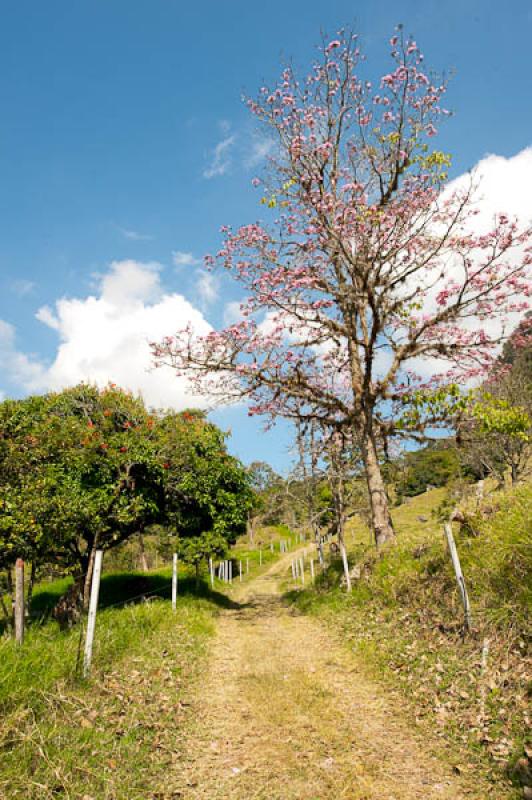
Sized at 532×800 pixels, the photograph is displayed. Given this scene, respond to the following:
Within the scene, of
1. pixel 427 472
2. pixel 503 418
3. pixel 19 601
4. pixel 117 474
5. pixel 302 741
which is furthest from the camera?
pixel 427 472

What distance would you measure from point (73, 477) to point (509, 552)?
42.8ft

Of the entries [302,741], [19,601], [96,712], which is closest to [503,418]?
[302,741]

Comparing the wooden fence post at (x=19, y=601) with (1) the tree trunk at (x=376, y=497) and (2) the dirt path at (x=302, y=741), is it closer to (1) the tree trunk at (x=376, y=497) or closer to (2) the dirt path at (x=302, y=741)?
(2) the dirt path at (x=302, y=741)

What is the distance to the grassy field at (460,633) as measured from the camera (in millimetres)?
5137

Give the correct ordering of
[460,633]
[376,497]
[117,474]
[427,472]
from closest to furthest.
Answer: [460,633]
[376,497]
[117,474]
[427,472]

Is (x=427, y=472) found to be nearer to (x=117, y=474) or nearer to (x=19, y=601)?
(x=117, y=474)

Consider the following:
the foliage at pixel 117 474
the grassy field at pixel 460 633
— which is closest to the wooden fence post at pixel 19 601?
the foliage at pixel 117 474

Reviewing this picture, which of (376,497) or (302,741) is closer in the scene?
(302,741)

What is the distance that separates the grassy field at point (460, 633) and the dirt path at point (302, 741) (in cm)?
41

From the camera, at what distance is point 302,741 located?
5.42 metres

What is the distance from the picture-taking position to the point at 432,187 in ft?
42.8

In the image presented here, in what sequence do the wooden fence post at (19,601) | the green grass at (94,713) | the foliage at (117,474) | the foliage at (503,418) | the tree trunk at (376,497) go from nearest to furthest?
1. the green grass at (94,713)
2. the wooden fence post at (19,601)
3. the foliage at (503,418)
4. the foliage at (117,474)
5. the tree trunk at (376,497)

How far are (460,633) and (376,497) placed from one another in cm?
719

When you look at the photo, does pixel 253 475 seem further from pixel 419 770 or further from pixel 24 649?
pixel 419 770
